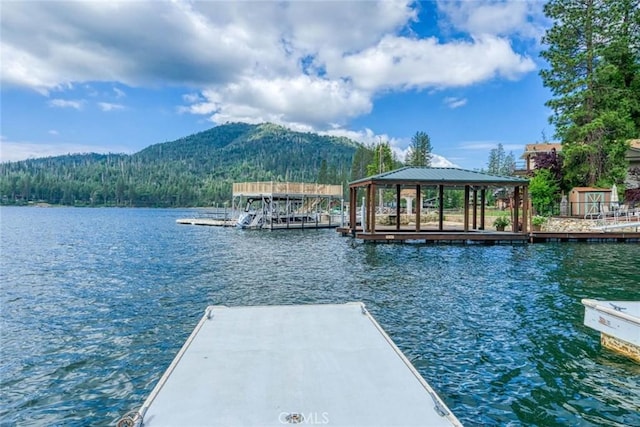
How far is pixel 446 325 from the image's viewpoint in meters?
7.57

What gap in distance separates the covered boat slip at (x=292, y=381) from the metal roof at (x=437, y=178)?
58.0 feet

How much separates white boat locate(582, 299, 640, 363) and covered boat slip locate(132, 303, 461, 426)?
3763 mm

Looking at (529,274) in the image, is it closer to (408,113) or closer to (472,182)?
(472,182)

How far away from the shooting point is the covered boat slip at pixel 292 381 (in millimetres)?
2670

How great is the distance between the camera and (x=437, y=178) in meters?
22.2

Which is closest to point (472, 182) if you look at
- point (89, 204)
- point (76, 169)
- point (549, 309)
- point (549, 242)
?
point (549, 242)

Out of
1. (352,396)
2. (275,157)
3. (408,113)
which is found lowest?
(352,396)

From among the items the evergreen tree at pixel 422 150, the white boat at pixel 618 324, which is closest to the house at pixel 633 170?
the white boat at pixel 618 324

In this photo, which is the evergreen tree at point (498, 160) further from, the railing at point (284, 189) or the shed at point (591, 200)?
the shed at point (591, 200)

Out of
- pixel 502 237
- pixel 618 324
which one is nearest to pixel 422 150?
pixel 502 237

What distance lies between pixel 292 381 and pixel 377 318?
4.88 metres

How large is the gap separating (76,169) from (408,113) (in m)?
141

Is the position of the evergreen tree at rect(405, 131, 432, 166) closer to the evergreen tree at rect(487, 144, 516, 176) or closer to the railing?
the evergreen tree at rect(487, 144, 516, 176)

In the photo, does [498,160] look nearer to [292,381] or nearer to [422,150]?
[422,150]
